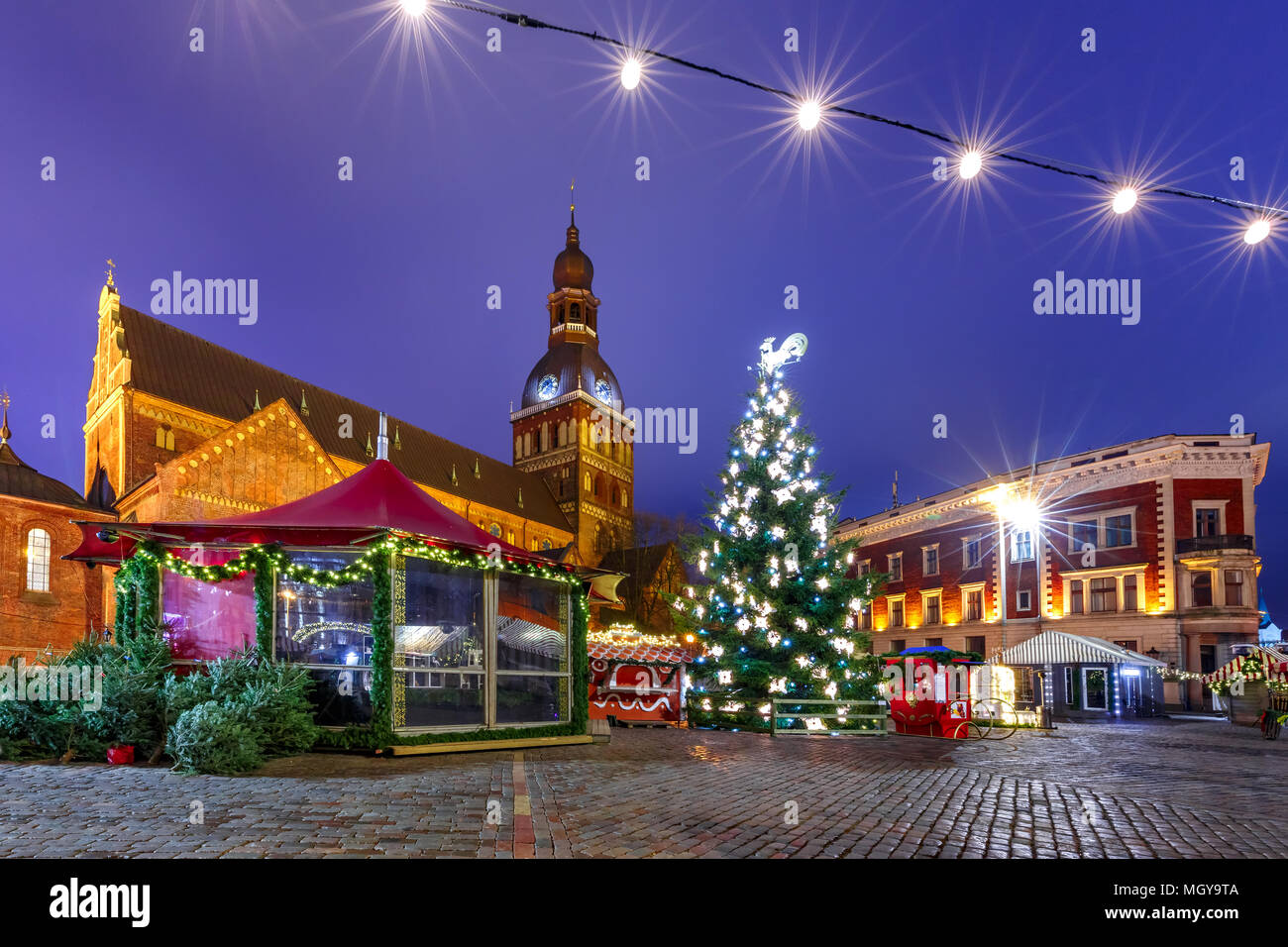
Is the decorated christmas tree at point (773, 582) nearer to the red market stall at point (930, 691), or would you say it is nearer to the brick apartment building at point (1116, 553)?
the red market stall at point (930, 691)

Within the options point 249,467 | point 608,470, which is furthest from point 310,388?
point 608,470

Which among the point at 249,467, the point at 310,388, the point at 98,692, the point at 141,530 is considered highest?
the point at 310,388

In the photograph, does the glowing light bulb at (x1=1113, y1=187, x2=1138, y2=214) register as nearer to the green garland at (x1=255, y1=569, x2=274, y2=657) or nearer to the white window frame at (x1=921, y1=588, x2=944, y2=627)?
the green garland at (x1=255, y1=569, x2=274, y2=657)

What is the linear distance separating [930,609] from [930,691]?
24251 mm

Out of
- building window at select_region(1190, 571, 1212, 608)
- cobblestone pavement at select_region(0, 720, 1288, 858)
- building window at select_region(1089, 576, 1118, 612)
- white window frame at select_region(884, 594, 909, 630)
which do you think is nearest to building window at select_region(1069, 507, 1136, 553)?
building window at select_region(1089, 576, 1118, 612)

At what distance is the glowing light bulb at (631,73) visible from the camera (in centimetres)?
649

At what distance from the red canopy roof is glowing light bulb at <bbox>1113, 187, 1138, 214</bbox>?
9015 millimetres

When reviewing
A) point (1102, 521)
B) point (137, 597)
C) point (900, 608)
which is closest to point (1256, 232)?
point (137, 597)

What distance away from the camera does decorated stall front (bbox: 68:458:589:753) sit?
11.0 meters

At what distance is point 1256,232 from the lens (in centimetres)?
803

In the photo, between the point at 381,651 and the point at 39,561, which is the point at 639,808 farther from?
the point at 39,561
